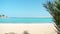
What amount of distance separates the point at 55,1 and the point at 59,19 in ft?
1.72

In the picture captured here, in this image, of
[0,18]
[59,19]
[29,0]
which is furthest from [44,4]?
[0,18]

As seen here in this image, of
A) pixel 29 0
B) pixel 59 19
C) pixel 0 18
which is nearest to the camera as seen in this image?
pixel 59 19

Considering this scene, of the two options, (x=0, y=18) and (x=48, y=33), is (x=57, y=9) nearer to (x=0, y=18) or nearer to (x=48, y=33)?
(x=48, y=33)

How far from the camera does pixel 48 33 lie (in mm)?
11289

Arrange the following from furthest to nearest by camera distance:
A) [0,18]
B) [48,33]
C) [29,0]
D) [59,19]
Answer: [0,18], [29,0], [48,33], [59,19]

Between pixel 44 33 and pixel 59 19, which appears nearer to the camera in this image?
pixel 59 19

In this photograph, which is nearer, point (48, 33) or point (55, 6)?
point (55, 6)

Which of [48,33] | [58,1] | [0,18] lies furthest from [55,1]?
[0,18]

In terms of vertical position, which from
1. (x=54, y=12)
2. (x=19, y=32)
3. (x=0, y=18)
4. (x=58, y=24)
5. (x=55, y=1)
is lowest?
(x=0, y=18)

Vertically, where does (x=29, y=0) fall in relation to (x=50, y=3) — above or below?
below

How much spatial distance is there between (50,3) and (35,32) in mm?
7631

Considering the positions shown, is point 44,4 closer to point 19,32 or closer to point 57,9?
point 57,9

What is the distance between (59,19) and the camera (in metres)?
4.33

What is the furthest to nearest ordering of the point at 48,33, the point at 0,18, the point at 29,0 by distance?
the point at 0,18
the point at 29,0
the point at 48,33
